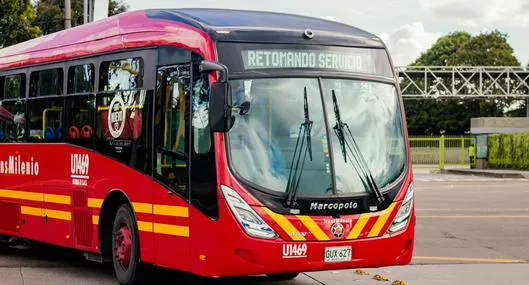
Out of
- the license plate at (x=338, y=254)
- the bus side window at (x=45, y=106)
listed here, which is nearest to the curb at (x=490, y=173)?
the bus side window at (x=45, y=106)

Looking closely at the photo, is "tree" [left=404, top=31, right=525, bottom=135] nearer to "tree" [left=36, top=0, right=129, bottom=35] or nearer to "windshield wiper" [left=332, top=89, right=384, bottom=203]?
"tree" [left=36, top=0, right=129, bottom=35]

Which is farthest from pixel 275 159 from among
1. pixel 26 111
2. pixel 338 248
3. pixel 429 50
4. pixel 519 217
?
pixel 429 50

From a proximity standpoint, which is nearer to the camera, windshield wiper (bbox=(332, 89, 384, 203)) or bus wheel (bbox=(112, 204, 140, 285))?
windshield wiper (bbox=(332, 89, 384, 203))

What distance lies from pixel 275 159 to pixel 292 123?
41 centimetres

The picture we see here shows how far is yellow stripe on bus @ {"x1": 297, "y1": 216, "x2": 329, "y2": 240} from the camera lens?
30.6 feet

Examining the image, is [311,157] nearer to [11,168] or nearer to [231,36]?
[231,36]

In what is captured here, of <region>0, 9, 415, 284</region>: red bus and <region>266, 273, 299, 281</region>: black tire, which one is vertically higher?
<region>0, 9, 415, 284</region>: red bus

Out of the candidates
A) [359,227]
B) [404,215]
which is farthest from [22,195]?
[404,215]

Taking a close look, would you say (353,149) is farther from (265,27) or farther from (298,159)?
(265,27)

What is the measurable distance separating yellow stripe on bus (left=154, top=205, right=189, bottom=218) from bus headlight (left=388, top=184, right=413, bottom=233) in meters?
2.00

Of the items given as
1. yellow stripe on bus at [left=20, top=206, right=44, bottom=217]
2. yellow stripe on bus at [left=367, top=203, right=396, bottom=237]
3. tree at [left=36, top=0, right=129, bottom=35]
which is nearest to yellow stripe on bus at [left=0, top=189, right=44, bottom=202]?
yellow stripe on bus at [left=20, top=206, right=44, bottom=217]

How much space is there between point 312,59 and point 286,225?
67.1 inches

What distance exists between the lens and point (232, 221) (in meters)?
9.16

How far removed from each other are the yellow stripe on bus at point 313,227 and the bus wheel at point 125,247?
211 centimetres
